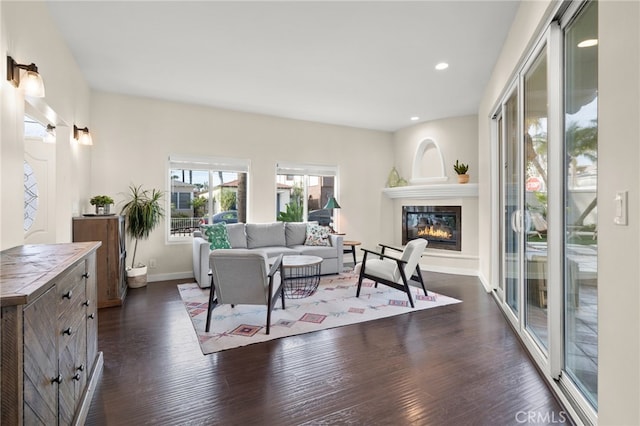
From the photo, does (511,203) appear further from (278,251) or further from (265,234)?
(265,234)

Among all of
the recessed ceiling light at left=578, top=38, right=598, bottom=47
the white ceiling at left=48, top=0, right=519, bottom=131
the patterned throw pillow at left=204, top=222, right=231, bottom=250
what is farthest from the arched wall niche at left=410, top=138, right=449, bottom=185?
the recessed ceiling light at left=578, top=38, right=598, bottom=47

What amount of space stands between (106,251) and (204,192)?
6.46 feet

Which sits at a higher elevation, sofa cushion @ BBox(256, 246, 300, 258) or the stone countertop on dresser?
the stone countertop on dresser

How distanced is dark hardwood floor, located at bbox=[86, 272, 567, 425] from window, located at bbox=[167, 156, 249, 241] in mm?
2316

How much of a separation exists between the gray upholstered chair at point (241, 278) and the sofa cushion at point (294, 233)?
2537 millimetres

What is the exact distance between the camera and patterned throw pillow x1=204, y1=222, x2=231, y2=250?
4.86 m

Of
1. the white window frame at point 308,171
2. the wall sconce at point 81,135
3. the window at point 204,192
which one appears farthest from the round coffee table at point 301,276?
the wall sconce at point 81,135

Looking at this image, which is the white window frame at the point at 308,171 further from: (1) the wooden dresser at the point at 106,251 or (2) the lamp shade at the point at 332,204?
(1) the wooden dresser at the point at 106,251

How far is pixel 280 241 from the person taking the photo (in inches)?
219

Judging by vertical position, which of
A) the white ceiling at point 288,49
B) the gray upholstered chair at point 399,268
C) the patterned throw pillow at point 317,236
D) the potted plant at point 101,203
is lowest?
the gray upholstered chair at point 399,268

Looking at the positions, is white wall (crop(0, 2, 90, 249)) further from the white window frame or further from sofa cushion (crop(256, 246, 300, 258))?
the white window frame

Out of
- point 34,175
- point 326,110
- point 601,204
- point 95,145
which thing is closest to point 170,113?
point 95,145

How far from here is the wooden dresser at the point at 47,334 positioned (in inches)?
39.7

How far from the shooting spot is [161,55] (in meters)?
3.62
